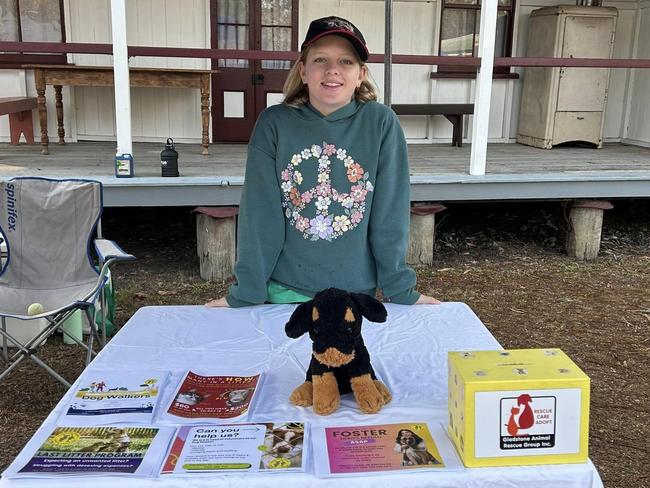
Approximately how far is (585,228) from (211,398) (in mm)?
5109

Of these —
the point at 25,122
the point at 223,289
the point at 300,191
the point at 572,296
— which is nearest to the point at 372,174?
the point at 300,191

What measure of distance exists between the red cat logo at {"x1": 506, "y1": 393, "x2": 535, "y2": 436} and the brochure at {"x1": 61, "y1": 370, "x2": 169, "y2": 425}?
781mm

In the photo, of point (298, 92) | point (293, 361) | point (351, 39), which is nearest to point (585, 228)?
point (298, 92)

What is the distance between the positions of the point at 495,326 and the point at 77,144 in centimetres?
502

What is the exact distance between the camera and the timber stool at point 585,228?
602cm

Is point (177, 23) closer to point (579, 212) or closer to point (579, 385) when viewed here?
point (579, 212)

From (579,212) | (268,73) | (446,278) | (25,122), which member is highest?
(268,73)

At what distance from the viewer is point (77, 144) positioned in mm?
7453

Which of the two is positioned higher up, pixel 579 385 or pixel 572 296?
pixel 579 385

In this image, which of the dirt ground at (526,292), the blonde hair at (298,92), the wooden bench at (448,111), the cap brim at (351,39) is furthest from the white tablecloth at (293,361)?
the wooden bench at (448,111)

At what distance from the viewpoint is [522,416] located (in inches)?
54.1

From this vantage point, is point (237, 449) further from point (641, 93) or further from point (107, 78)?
point (641, 93)

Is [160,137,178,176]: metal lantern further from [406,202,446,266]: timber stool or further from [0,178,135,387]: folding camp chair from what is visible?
[406,202,446,266]: timber stool

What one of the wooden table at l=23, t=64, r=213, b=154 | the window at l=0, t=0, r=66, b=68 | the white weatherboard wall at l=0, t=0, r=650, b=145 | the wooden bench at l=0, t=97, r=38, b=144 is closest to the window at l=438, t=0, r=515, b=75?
the white weatherboard wall at l=0, t=0, r=650, b=145
